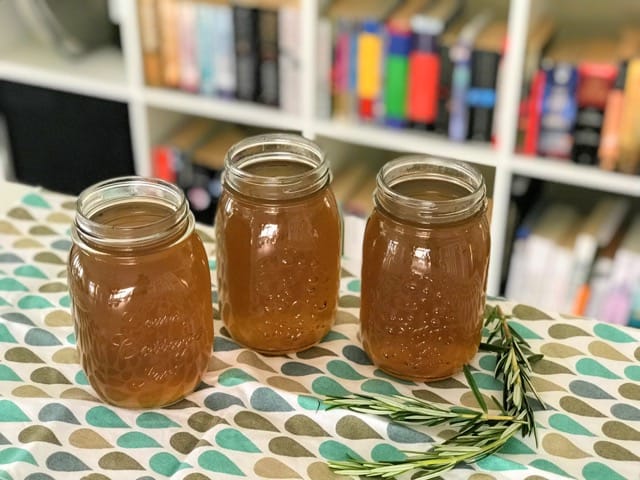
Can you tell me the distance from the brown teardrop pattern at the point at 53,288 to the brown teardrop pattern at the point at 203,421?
0.87 ft

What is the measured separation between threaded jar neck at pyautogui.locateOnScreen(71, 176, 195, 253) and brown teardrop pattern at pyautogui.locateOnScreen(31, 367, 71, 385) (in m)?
0.16

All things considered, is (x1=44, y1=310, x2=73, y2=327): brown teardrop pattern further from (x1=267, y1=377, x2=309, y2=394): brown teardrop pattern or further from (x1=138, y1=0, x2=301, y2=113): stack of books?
(x1=138, y1=0, x2=301, y2=113): stack of books

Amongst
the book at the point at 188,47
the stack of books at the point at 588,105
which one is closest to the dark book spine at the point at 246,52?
the book at the point at 188,47

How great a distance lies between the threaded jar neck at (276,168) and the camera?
794mm

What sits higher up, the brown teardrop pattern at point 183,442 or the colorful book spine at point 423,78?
the brown teardrop pattern at point 183,442

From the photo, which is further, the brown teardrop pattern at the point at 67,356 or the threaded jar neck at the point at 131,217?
the brown teardrop pattern at the point at 67,356

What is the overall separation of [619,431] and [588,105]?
1.11 metres

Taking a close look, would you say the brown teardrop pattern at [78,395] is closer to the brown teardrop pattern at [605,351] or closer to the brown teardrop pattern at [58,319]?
the brown teardrop pattern at [58,319]

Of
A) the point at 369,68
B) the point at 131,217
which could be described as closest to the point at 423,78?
the point at 369,68

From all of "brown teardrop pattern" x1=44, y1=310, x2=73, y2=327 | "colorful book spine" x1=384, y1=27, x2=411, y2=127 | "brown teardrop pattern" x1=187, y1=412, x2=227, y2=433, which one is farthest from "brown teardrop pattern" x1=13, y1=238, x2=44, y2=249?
"colorful book spine" x1=384, y1=27, x2=411, y2=127

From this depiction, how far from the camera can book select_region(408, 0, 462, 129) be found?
1.82 metres

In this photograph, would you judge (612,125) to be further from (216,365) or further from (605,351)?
(216,365)

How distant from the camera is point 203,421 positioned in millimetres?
781

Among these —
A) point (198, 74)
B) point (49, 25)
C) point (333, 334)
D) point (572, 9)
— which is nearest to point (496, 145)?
point (572, 9)
